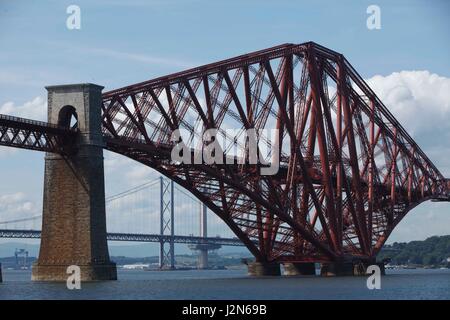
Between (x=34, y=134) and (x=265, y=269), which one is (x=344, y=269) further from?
(x=34, y=134)

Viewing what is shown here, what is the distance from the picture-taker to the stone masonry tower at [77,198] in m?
80.8

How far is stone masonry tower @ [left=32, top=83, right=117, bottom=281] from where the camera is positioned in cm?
8081

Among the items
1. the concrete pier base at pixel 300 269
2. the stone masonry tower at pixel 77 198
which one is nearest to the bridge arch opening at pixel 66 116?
the stone masonry tower at pixel 77 198

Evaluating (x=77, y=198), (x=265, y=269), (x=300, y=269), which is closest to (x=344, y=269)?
(x=300, y=269)

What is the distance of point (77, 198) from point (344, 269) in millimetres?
33549

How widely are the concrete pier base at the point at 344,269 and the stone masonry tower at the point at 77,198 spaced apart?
28432 millimetres

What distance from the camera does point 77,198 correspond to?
268ft

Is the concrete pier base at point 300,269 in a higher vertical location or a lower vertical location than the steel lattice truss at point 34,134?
lower

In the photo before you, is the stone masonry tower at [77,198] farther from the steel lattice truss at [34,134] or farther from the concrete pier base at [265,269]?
the concrete pier base at [265,269]

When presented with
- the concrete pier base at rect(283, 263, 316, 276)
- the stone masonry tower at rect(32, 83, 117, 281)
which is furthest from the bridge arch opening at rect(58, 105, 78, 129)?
the concrete pier base at rect(283, 263, 316, 276)

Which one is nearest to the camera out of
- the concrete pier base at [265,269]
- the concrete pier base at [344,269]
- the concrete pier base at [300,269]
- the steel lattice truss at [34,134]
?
the steel lattice truss at [34,134]

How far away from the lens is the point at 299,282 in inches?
3632
